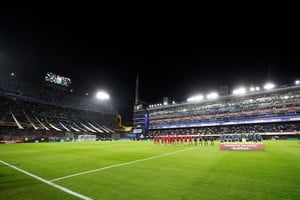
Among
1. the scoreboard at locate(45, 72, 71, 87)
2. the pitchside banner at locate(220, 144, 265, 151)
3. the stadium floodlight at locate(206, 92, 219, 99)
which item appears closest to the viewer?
the pitchside banner at locate(220, 144, 265, 151)

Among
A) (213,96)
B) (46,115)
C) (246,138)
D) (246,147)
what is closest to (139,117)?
(213,96)

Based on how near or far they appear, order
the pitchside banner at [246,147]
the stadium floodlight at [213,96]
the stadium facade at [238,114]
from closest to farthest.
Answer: the pitchside banner at [246,147], the stadium facade at [238,114], the stadium floodlight at [213,96]

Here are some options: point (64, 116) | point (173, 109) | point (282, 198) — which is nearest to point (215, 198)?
point (282, 198)

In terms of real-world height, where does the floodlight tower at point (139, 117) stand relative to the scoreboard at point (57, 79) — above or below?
below

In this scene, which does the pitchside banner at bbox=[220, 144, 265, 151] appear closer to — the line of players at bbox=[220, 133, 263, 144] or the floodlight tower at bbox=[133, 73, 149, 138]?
the line of players at bbox=[220, 133, 263, 144]

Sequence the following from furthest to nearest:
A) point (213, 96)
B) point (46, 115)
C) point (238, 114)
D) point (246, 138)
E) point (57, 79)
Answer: point (213, 96), point (57, 79), point (238, 114), point (46, 115), point (246, 138)

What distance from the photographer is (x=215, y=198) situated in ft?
14.5

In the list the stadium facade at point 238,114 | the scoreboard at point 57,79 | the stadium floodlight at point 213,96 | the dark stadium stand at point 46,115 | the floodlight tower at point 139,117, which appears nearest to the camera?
the dark stadium stand at point 46,115

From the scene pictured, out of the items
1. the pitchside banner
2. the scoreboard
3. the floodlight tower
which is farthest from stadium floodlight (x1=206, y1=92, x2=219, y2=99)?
the pitchside banner

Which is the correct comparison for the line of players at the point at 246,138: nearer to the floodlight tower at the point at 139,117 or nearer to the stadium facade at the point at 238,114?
the stadium facade at the point at 238,114

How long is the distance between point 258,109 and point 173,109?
39.3 metres

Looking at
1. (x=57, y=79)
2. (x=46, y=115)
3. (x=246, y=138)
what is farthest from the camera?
(x=57, y=79)

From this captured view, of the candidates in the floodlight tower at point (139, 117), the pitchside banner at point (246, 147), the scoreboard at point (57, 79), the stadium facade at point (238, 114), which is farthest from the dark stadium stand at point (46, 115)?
the pitchside banner at point (246, 147)

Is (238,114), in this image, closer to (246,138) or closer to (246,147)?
(246,138)
